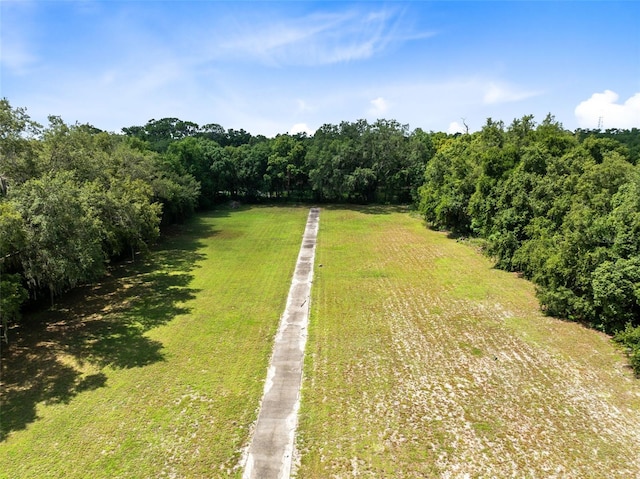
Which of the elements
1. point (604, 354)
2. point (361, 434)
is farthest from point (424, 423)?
point (604, 354)

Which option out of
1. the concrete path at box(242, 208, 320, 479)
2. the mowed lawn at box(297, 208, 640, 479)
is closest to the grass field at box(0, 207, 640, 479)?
the mowed lawn at box(297, 208, 640, 479)

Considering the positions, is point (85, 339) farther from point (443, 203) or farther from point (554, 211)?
point (443, 203)

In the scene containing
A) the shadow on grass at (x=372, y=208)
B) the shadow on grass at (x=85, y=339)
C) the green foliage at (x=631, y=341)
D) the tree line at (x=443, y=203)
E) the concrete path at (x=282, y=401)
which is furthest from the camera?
the shadow on grass at (x=372, y=208)

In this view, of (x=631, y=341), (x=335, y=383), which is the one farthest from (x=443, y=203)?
(x=335, y=383)

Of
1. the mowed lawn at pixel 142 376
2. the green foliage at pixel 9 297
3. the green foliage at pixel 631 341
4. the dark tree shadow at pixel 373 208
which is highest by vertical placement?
the dark tree shadow at pixel 373 208

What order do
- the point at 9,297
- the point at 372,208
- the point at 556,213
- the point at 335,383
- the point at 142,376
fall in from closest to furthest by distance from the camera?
the point at 335,383
the point at 9,297
the point at 142,376
the point at 556,213
the point at 372,208

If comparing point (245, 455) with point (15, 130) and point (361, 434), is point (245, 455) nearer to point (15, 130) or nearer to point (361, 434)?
point (361, 434)

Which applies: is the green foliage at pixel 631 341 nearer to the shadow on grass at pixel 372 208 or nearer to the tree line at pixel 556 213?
the tree line at pixel 556 213

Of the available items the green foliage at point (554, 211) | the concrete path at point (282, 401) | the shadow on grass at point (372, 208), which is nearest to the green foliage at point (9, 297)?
the concrete path at point (282, 401)
